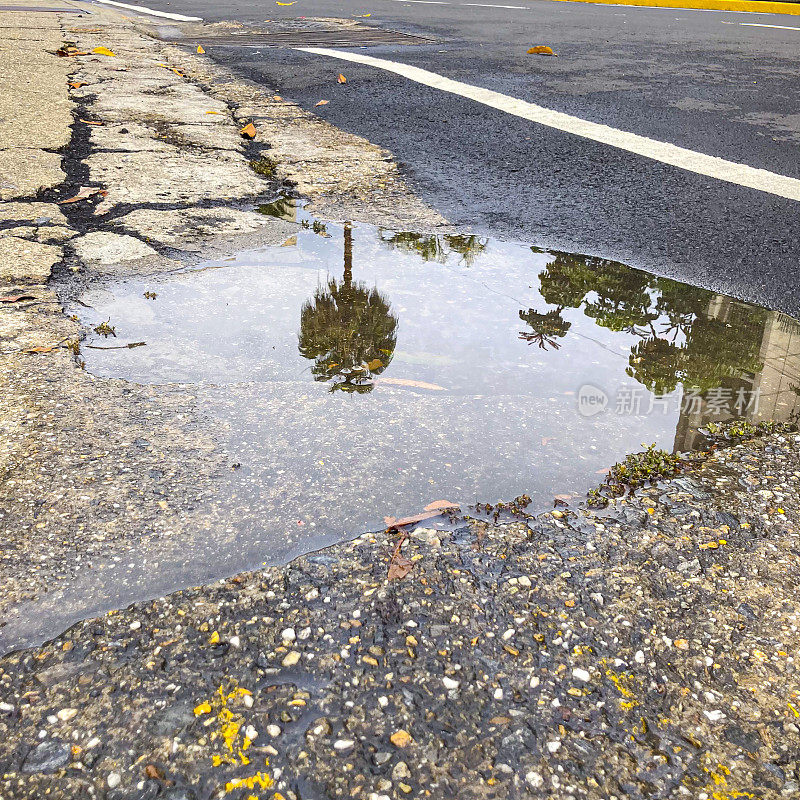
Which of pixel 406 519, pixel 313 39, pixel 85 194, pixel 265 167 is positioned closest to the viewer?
pixel 406 519

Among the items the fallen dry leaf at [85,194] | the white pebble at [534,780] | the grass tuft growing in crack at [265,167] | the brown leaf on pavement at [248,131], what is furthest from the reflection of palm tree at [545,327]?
the brown leaf on pavement at [248,131]

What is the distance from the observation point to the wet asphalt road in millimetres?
3314

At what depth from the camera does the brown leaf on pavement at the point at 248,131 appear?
4785mm

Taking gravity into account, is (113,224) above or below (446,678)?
above

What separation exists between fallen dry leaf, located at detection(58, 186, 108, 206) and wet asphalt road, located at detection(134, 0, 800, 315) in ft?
5.33

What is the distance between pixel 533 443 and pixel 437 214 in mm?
1843

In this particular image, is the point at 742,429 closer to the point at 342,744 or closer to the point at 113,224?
the point at 342,744

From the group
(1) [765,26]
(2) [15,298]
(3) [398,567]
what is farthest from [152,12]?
(3) [398,567]

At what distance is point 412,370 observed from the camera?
2.42 m

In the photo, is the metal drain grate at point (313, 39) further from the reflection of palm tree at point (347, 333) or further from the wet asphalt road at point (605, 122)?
the reflection of palm tree at point (347, 333)

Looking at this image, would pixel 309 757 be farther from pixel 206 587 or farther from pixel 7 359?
pixel 7 359

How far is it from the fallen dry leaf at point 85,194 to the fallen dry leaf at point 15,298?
41.1 inches

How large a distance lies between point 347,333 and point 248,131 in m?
2.84

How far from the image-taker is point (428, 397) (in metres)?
2.25
